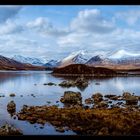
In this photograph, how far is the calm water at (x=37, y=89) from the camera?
3287mm

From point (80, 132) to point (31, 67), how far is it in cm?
81

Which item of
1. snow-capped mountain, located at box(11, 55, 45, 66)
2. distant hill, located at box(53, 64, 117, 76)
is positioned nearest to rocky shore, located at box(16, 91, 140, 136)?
distant hill, located at box(53, 64, 117, 76)

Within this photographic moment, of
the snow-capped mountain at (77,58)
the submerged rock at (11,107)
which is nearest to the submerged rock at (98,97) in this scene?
the snow-capped mountain at (77,58)

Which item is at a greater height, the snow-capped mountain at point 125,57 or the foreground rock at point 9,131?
the snow-capped mountain at point 125,57

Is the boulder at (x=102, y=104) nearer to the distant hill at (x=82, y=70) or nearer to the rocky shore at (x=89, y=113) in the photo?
the rocky shore at (x=89, y=113)

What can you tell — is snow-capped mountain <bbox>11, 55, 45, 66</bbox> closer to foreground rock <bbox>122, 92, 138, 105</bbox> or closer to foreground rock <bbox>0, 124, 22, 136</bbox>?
foreground rock <bbox>0, 124, 22, 136</bbox>

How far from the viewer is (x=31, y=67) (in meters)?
3.60

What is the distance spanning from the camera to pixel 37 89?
3.46m

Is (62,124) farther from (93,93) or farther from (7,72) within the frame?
(7,72)

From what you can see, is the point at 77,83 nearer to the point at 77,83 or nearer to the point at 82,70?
the point at 77,83

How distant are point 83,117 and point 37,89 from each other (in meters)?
0.50

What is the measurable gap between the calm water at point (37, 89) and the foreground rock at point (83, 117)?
0.19 feet

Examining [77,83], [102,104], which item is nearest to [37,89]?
[77,83]
